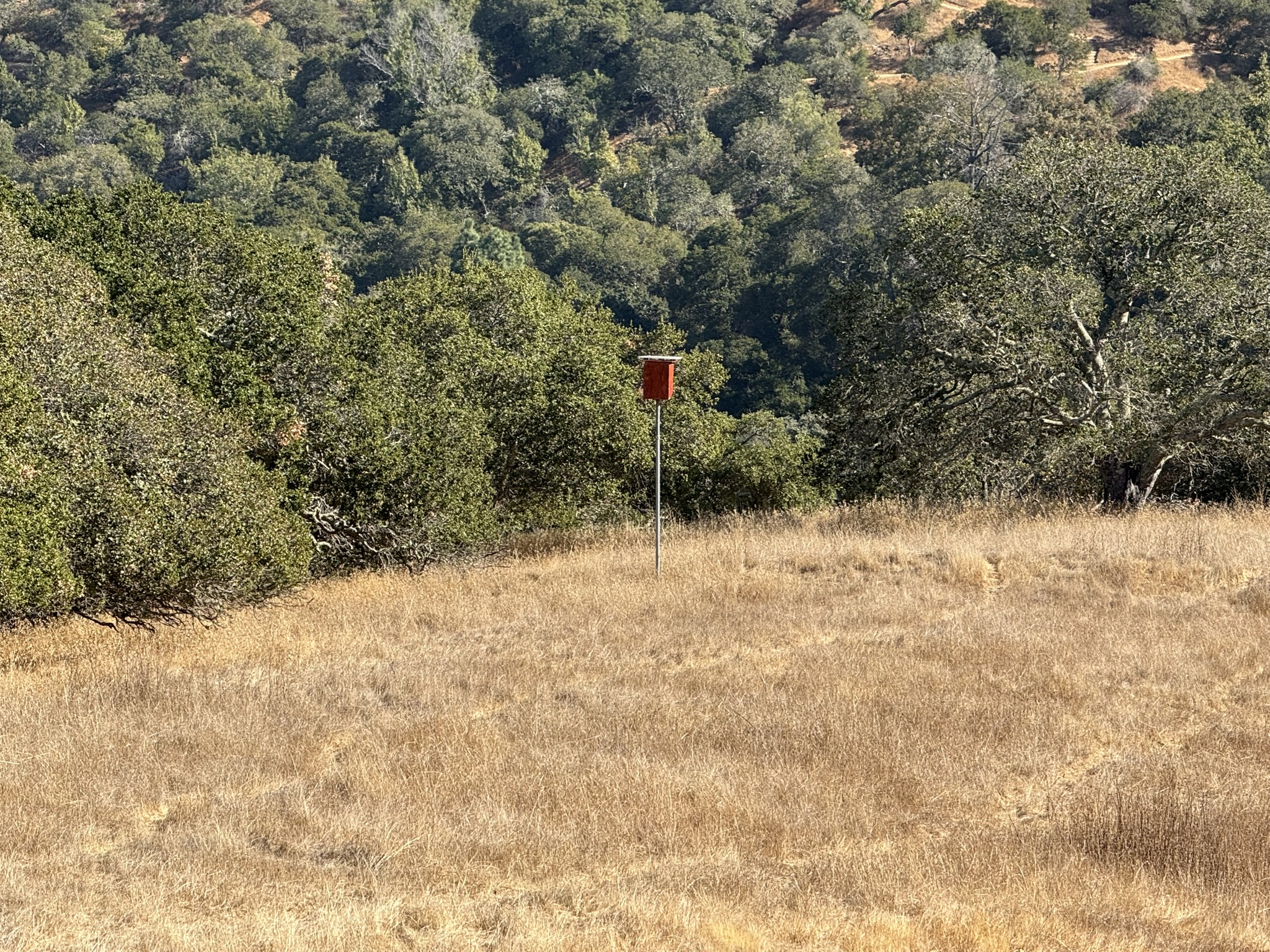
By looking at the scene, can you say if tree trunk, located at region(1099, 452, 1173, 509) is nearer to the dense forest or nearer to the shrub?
the dense forest

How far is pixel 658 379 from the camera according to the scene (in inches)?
714

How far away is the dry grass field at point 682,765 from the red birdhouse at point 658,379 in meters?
2.63

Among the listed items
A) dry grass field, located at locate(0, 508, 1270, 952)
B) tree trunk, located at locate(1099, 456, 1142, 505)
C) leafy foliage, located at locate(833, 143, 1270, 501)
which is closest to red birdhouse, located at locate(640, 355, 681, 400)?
dry grass field, located at locate(0, 508, 1270, 952)

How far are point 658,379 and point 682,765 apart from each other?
8.76 metres

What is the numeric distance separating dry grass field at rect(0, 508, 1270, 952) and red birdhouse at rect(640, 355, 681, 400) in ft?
8.63

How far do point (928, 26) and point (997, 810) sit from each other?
430ft

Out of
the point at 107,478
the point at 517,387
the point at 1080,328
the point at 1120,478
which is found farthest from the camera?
the point at 517,387

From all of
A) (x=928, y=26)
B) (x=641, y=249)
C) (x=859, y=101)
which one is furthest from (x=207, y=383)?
(x=928, y=26)

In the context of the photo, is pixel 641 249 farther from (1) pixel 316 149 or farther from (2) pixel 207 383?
(2) pixel 207 383

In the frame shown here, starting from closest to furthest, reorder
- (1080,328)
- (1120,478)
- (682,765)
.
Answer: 1. (682,765)
2. (1080,328)
3. (1120,478)

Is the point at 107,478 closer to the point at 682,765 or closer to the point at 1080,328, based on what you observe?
the point at 682,765

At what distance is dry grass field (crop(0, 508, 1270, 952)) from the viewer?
7566 mm

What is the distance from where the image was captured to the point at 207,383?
1777cm

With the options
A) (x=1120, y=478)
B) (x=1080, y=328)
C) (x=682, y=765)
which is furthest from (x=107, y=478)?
(x=1120, y=478)
